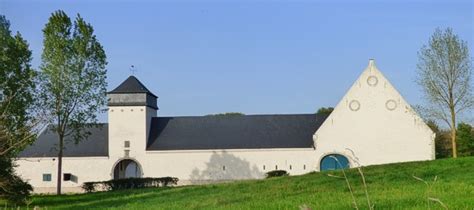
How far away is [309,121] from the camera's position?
175 feet

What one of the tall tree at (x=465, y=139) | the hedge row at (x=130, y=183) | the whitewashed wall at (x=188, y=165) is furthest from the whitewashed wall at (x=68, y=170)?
the tall tree at (x=465, y=139)

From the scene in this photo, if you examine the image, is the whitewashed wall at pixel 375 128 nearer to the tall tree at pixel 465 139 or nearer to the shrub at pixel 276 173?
the shrub at pixel 276 173

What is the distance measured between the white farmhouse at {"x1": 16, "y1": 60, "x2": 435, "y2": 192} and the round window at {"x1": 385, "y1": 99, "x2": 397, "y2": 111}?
7 centimetres

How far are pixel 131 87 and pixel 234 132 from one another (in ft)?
28.6

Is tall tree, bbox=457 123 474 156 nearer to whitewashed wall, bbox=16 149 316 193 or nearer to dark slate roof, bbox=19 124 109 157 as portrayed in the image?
whitewashed wall, bbox=16 149 316 193

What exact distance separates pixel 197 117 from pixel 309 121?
9.05 metres

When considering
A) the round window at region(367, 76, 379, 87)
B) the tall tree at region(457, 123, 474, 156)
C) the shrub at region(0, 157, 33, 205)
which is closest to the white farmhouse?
the round window at region(367, 76, 379, 87)

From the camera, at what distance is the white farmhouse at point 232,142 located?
48156mm

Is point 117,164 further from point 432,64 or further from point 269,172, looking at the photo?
point 432,64

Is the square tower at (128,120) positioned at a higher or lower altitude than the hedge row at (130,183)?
higher

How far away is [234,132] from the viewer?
52719mm

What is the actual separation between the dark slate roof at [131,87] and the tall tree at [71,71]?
9.08 m

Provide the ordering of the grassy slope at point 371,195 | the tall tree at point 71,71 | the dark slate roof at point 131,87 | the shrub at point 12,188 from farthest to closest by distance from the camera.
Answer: the dark slate roof at point 131,87
the tall tree at point 71,71
the shrub at point 12,188
the grassy slope at point 371,195

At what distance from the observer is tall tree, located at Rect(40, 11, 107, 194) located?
41.3m
